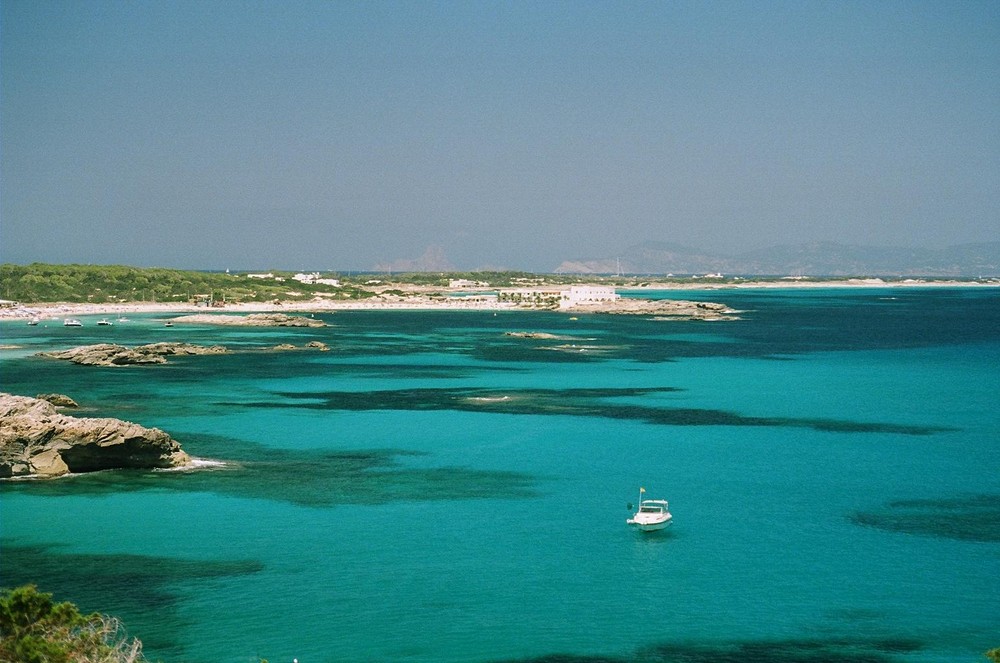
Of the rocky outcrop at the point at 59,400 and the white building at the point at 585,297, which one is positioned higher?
the white building at the point at 585,297

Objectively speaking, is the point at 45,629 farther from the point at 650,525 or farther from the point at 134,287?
the point at 134,287

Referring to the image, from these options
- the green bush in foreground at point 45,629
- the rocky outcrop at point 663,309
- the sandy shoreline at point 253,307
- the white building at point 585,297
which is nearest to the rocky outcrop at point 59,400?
the green bush in foreground at point 45,629

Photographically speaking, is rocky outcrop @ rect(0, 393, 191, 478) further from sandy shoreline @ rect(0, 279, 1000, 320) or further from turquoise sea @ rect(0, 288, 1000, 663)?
sandy shoreline @ rect(0, 279, 1000, 320)

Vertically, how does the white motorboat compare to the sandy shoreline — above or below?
below

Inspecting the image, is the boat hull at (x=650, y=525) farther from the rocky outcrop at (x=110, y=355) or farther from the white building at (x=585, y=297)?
the white building at (x=585, y=297)

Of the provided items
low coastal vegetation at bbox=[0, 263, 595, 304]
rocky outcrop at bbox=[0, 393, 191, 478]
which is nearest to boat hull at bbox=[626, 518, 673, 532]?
rocky outcrop at bbox=[0, 393, 191, 478]

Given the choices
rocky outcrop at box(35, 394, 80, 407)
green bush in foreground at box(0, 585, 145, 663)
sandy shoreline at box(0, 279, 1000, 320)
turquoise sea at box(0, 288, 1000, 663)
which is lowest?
turquoise sea at box(0, 288, 1000, 663)

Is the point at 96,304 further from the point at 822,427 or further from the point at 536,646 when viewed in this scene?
the point at 536,646
